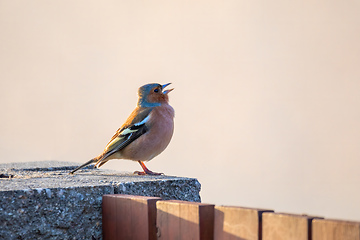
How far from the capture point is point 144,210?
115 inches

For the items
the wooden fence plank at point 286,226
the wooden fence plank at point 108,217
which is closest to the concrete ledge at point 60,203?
the wooden fence plank at point 108,217

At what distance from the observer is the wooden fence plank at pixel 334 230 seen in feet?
6.60

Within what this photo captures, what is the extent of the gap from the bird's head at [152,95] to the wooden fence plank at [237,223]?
264 centimetres

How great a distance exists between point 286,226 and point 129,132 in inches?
105

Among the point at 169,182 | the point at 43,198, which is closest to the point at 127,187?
the point at 169,182

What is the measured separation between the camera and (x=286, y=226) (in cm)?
225

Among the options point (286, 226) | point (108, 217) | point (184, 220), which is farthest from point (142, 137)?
point (286, 226)

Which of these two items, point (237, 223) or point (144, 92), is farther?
point (144, 92)

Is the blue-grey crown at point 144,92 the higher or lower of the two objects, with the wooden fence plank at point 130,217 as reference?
higher

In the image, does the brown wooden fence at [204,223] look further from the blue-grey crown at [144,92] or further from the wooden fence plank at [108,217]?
the blue-grey crown at [144,92]

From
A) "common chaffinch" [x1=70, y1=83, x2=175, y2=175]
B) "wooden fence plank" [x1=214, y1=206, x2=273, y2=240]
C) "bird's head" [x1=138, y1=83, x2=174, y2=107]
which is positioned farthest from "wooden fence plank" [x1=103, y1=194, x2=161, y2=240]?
"bird's head" [x1=138, y1=83, x2=174, y2=107]

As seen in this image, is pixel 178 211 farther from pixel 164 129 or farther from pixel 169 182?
pixel 164 129

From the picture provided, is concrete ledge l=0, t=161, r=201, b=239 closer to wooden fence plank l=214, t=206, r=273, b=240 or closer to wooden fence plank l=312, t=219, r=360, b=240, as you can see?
wooden fence plank l=214, t=206, r=273, b=240

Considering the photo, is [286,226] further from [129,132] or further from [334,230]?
[129,132]
